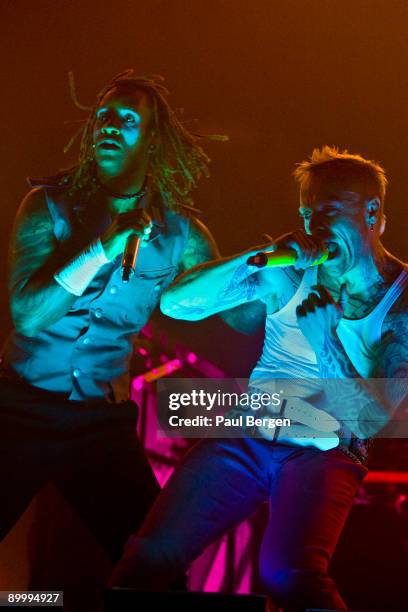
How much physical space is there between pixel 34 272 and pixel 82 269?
17 cm

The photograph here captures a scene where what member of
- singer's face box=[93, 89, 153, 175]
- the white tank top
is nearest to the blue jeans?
the white tank top

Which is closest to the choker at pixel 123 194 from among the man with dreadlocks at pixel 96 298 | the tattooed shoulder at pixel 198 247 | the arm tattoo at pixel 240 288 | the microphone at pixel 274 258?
the man with dreadlocks at pixel 96 298

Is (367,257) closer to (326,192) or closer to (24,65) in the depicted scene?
(326,192)

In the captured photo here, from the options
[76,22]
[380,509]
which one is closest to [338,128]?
[76,22]

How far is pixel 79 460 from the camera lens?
1.75 m

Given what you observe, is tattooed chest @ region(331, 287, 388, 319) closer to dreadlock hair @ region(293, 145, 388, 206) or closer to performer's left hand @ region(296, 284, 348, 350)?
performer's left hand @ region(296, 284, 348, 350)

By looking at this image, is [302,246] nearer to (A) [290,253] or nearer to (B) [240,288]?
(A) [290,253]

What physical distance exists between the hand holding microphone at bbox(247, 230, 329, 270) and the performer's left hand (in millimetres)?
113

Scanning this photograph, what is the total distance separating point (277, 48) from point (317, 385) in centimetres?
112

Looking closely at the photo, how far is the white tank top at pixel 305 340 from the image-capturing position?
5.57 ft

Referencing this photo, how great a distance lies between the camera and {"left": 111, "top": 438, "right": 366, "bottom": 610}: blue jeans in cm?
136

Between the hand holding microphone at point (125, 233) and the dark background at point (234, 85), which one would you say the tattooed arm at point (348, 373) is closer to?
the dark background at point (234, 85)

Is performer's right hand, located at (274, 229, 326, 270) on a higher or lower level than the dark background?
lower

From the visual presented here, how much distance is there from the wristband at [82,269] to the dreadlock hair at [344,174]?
603 mm
